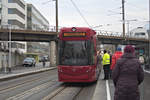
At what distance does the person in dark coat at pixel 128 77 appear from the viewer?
15.0 ft

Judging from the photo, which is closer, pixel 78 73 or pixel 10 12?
pixel 78 73

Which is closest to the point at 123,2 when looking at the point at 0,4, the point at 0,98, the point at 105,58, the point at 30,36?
the point at 30,36

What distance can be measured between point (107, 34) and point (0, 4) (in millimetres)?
33249

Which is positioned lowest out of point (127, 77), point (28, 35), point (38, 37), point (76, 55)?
point (127, 77)

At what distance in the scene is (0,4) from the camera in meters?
69.7

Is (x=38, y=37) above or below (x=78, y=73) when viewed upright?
above

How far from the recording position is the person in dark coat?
459cm

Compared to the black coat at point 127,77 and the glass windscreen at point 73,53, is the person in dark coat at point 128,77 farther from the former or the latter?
the glass windscreen at point 73,53

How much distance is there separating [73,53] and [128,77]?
9.01 meters

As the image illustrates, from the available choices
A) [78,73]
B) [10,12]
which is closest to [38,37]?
[78,73]

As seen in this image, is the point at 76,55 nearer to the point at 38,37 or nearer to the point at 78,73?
the point at 78,73

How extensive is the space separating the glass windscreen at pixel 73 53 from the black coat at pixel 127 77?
8575 millimetres

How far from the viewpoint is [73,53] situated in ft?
44.7

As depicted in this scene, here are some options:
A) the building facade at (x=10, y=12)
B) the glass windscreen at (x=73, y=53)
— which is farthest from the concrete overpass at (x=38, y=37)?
the building facade at (x=10, y=12)
